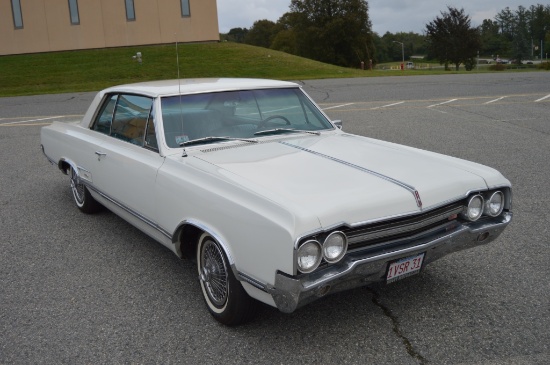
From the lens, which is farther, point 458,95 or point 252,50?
point 252,50

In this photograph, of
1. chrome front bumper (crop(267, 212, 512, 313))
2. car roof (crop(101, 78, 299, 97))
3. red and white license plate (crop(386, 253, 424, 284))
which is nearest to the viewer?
chrome front bumper (crop(267, 212, 512, 313))

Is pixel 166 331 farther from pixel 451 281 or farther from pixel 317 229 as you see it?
pixel 451 281

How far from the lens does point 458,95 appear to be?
1697 cm

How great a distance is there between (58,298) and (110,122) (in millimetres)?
1876

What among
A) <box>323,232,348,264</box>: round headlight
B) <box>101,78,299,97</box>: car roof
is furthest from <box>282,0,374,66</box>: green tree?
<box>323,232,348,264</box>: round headlight

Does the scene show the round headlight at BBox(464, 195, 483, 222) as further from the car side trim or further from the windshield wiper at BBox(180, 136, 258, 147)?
the car side trim

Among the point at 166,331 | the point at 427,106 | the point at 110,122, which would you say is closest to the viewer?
the point at 166,331

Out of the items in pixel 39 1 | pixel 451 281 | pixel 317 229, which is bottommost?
pixel 451 281

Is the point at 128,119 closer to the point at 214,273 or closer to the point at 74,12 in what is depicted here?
the point at 214,273

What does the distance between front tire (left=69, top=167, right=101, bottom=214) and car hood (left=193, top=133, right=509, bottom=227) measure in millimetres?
2100

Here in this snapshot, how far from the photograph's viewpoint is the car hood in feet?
10.3

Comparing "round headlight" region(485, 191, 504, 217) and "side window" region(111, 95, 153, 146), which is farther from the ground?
"side window" region(111, 95, 153, 146)

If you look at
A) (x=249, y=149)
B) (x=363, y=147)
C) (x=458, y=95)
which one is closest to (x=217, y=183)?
(x=249, y=149)

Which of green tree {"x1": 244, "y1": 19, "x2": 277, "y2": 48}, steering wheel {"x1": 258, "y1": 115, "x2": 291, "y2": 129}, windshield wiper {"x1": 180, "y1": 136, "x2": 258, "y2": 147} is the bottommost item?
windshield wiper {"x1": 180, "y1": 136, "x2": 258, "y2": 147}
